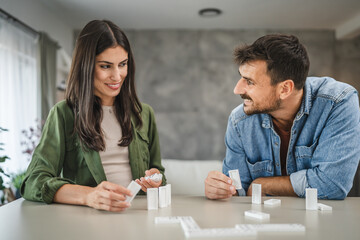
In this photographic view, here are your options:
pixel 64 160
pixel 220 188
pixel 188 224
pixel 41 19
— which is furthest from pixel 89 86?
pixel 41 19

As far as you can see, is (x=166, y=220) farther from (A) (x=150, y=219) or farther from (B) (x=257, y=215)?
(B) (x=257, y=215)

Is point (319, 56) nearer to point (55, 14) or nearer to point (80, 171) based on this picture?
point (55, 14)

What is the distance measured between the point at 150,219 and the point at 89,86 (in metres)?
0.72

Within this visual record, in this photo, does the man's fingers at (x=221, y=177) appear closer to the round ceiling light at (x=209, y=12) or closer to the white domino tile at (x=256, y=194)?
the white domino tile at (x=256, y=194)

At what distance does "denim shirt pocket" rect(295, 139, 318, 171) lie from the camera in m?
1.52

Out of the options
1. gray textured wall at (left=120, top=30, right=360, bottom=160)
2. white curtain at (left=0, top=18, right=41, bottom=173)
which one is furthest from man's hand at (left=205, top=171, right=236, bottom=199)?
gray textured wall at (left=120, top=30, right=360, bottom=160)

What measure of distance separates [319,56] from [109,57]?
15.3 ft

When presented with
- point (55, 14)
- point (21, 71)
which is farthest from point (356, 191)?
point (55, 14)

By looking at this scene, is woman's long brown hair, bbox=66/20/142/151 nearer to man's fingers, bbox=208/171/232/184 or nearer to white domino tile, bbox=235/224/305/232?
man's fingers, bbox=208/171/232/184

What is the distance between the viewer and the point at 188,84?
5164 millimetres

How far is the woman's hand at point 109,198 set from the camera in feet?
3.31

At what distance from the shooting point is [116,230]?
838 millimetres

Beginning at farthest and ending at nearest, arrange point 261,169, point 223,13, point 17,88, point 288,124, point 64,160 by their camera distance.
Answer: point 223,13, point 17,88, point 288,124, point 261,169, point 64,160

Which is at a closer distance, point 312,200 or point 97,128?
point 312,200
